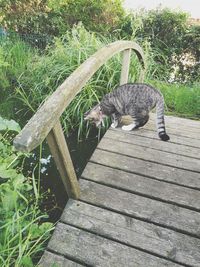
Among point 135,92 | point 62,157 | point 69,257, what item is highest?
point 62,157

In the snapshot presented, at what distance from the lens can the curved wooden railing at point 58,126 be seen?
1.75 meters

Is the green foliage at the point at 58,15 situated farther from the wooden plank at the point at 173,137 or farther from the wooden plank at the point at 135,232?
the wooden plank at the point at 135,232

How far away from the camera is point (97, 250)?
218cm

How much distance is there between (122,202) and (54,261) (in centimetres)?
65

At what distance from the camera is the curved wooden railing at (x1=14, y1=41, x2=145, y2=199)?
175cm

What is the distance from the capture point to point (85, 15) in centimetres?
739

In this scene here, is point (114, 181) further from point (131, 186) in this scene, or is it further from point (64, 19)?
point (64, 19)

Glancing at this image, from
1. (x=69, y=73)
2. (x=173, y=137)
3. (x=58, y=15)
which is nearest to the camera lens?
(x=173, y=137)

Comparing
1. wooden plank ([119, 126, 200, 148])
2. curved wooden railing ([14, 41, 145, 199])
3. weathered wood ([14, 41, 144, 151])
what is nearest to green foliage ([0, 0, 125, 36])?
wooden plank ([119, 126, 200, 148])

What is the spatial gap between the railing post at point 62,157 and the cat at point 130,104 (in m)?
1.21

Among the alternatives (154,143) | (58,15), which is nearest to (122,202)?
(154,143)

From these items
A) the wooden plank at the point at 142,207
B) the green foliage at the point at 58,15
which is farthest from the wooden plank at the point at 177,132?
the green foliage at the point at 58,15

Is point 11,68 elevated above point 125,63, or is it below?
below

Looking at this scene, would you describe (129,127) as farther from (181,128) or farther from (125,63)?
(125,63)
